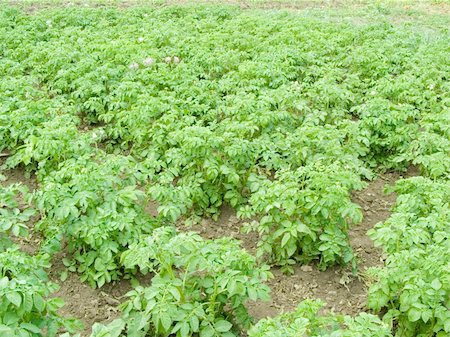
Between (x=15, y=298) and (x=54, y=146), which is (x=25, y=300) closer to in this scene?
(x=15, y=298)

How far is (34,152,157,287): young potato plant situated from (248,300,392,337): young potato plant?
5.09 ft

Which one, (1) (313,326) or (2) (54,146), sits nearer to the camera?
(1) (313,326)

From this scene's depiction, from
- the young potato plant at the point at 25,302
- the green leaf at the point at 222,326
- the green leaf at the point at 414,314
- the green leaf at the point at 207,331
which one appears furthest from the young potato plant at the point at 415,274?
the young potato plant at the point at 25,302

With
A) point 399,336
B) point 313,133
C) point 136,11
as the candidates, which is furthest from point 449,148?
point 136,11

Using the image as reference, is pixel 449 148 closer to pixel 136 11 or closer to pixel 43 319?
pixel 43 319

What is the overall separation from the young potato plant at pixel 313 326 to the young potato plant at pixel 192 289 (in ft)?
0.81

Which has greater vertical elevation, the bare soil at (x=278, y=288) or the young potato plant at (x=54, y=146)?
the young potato plant at (x=54, y=146)

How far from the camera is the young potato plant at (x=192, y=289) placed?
3.50 metres

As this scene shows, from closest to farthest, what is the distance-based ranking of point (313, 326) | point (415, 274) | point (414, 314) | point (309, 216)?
1. point (313, 326)
2. point (414, 314)
3. point (415, 274)
4. point (309, 216)

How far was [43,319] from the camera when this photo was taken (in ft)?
11.5

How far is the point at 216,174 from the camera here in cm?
530

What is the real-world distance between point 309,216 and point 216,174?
3.54 ft

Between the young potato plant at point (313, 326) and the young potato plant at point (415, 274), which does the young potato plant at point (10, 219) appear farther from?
the young potato plant at point (415, 274)

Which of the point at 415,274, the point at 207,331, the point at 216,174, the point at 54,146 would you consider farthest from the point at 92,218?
the point at 415,274
